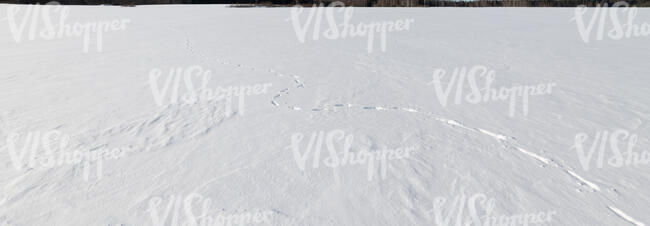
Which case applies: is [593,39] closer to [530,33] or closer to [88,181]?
[530,33]

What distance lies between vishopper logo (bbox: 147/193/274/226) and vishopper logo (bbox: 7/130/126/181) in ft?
1.77

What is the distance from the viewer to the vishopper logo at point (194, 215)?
5.35 ft

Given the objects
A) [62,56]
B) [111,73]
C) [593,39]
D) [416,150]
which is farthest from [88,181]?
[593,39]

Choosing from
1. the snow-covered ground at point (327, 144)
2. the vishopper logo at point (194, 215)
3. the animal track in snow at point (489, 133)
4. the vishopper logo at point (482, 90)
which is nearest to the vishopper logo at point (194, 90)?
the snow-covered ground at point (327, 144)

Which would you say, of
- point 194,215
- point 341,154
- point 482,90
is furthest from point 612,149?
point 194,215

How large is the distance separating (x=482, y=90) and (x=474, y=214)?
2.31 m

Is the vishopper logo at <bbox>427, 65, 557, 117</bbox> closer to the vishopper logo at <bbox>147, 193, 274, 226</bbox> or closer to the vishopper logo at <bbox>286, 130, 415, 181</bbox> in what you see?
the vishopper logo at <bbox>286, 130, 415, 181</bbox>

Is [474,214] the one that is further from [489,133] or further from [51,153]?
[51,153]

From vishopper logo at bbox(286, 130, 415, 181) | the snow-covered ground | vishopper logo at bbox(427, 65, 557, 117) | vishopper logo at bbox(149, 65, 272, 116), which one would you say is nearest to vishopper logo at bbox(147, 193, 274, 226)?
the snow-covered ground

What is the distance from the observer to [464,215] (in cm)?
170

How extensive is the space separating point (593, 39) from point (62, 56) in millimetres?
9245

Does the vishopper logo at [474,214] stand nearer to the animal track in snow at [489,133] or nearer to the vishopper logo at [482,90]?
the animal track in snow at [489,133]

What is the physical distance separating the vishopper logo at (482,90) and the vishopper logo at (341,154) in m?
1.19

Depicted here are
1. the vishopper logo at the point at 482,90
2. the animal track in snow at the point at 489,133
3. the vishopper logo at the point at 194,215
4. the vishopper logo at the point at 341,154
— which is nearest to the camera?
the vishopper logo at the point at 194,215
